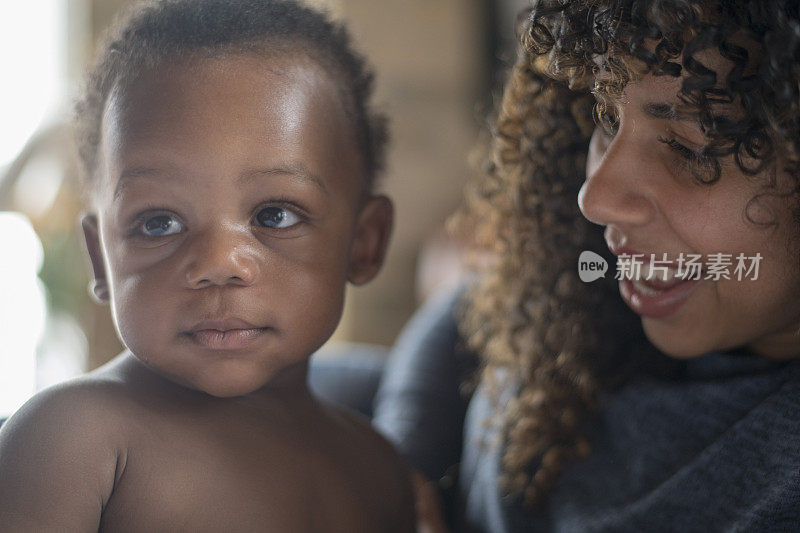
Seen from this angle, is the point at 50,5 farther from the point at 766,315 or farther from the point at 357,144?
the point at 766,315

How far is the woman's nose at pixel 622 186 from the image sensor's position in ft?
1.85

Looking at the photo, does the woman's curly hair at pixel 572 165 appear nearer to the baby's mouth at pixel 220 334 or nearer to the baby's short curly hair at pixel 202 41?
the baby's short curly hair at pixel 202 41

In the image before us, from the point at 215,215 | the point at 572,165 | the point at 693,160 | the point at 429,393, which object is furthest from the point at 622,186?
the point at 429,393

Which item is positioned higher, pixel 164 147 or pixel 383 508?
pixel 164 147

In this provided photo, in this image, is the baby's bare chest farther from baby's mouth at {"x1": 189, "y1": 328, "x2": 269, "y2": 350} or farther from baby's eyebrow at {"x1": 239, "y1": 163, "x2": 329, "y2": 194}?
baby's eyebrow at {"x1": 239, "y1": 163, "x2": 329, "y2": 194}

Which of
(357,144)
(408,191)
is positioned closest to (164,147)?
(357,144)

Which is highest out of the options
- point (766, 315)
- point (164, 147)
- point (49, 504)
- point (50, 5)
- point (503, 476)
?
point (50, 5)

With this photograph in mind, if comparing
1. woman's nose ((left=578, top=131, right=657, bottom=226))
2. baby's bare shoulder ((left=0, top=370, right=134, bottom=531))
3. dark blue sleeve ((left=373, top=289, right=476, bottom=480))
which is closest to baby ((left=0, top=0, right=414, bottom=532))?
baby's bare shoulder ((left=0, top=370, right=134, bottom=531))

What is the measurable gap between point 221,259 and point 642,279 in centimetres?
35

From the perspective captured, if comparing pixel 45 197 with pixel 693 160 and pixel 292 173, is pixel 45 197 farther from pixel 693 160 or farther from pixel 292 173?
pixel 693 160

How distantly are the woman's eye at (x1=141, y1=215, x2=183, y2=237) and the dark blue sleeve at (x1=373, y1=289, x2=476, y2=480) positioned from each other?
51 cm

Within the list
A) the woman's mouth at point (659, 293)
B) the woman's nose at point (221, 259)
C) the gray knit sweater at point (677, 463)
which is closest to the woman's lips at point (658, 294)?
the woman's mouth at point (659, 293)

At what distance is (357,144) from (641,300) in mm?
275

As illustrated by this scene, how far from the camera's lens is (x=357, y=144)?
604mm
